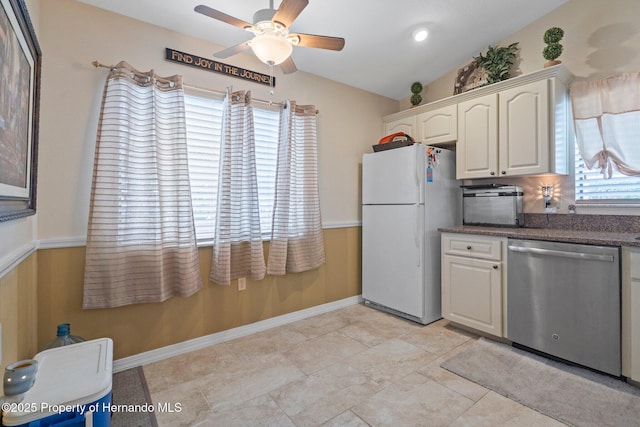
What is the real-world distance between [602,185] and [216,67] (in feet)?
11.0

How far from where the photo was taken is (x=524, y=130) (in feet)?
8.41

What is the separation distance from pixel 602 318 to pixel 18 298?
3.35 m

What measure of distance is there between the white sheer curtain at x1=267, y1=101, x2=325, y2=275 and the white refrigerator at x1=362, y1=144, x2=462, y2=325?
0.67 m

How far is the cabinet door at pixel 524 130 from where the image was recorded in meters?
2.46

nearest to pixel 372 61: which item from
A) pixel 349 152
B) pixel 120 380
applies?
pixel 349 152

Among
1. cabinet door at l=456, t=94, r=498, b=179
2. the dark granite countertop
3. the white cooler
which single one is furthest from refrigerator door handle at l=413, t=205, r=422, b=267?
the white cooler

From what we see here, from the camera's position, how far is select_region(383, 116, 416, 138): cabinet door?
3.43 m

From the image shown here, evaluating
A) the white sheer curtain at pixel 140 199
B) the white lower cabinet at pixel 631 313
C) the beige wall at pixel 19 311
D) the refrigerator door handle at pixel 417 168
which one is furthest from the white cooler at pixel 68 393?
the white lower cabinet at pixel 631 313

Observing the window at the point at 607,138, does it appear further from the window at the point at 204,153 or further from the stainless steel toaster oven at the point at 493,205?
the window at the point at 204,153

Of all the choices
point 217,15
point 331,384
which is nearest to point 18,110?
point 217,15

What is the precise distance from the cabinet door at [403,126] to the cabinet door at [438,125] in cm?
7

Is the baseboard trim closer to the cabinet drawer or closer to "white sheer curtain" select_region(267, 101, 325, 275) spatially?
"white sheer curtain" select_region(267, 101, 325, 275)

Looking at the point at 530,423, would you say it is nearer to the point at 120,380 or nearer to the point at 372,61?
the point at 120,380

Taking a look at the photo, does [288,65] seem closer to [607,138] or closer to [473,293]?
[473,293]
